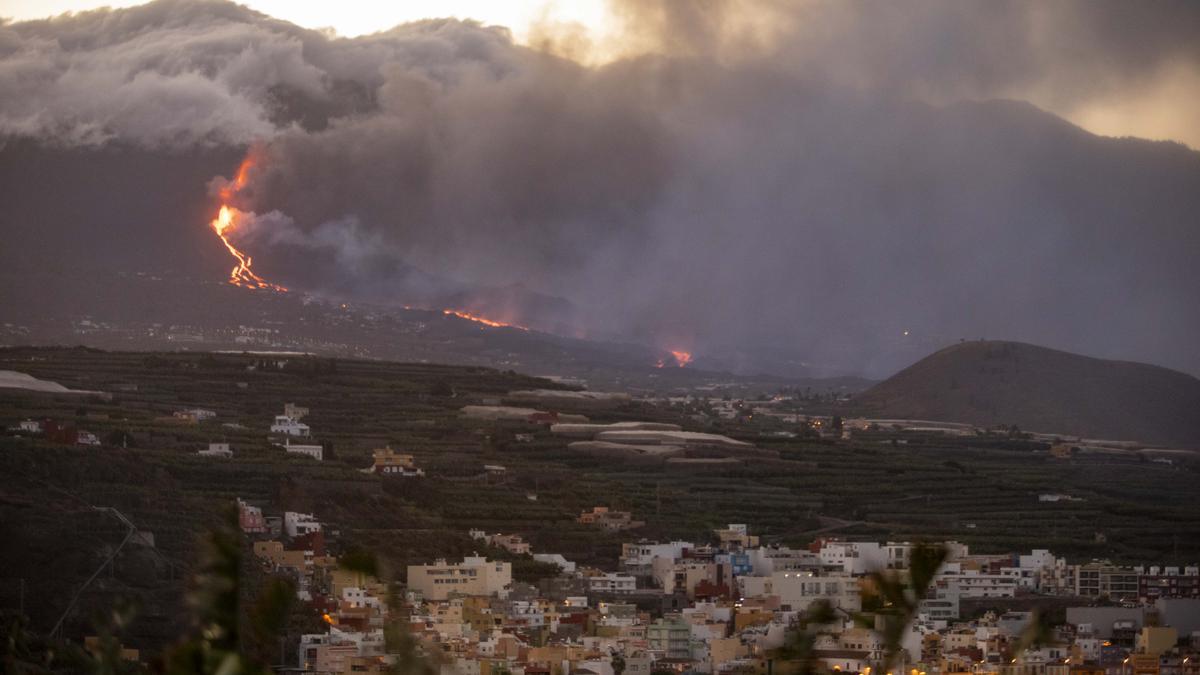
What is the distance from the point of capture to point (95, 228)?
54781mm

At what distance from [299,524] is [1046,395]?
3083 cm

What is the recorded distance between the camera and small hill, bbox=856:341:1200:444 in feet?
163

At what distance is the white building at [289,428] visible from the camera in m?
33.8

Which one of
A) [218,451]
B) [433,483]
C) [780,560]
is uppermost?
[218,451]

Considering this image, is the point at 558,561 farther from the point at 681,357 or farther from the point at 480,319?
the point at 681,357

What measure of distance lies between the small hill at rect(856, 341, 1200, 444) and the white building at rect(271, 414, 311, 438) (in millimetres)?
20578

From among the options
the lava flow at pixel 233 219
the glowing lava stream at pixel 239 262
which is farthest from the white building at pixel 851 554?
the lava flow at pixel 233 219

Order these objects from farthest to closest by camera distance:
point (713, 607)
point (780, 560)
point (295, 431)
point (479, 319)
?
point (479, 319) < point (295, 431) < point (780, 560) < point (713, 607)

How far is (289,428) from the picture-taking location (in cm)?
3425

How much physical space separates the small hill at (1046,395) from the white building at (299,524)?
27259 millimetres

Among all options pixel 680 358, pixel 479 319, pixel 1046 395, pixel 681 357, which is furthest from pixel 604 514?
pixel 681 357

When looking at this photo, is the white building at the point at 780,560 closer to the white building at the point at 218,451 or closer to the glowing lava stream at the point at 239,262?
the white building at the point at 218,451

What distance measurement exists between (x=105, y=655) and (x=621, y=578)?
2224cm

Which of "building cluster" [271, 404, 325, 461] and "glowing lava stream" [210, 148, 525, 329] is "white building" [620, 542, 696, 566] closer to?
"building cluster" [271, 404, 325, 461]
